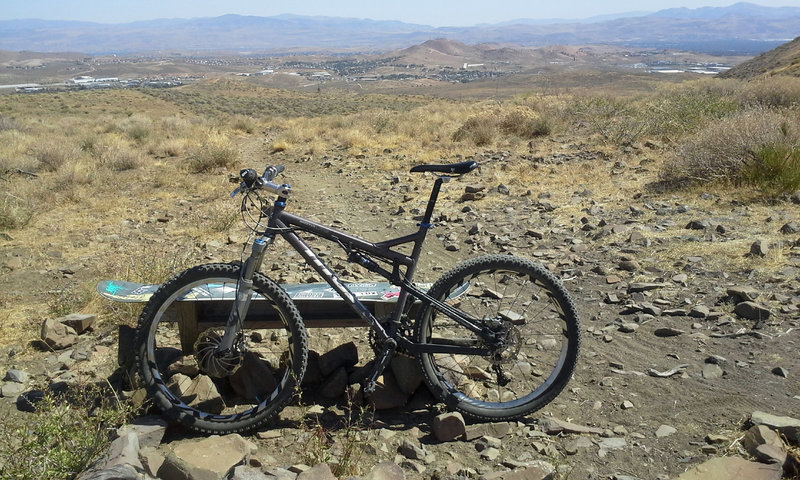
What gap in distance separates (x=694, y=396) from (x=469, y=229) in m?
4.32

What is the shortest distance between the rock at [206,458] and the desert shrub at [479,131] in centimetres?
1202

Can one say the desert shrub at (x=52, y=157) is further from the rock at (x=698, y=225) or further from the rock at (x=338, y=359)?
the rock at (x=698, y=225)

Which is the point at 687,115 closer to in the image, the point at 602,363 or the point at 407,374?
the point at 602,363

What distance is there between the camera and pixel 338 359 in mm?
3928

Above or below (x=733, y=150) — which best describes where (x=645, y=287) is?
below

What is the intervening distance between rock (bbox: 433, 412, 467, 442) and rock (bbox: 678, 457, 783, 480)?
1102 millimetres

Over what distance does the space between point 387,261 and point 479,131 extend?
1182 cm

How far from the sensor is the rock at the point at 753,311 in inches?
179

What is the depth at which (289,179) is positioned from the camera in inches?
472

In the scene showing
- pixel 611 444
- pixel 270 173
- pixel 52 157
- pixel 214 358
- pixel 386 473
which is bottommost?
pixel 611 444

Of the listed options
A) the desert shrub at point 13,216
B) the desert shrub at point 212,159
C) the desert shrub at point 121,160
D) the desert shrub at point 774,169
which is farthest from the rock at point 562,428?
the desert shrub at point 121,160

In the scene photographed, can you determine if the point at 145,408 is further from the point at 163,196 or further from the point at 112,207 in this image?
the point at 163,196

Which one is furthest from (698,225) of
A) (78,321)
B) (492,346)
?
(78,321)

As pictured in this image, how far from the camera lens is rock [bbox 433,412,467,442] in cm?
334
